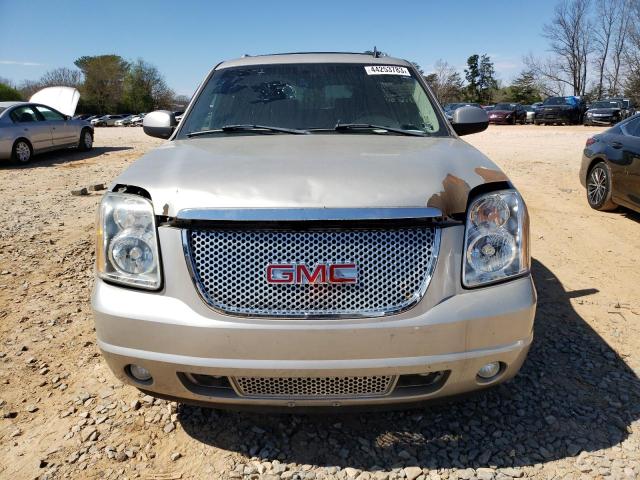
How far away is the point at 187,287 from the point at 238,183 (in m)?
0.44

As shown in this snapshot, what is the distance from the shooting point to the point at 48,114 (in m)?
12.8

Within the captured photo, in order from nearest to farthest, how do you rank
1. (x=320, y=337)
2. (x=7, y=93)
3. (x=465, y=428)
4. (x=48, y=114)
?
(x=320, y=337)
(x=465, y=428)
(x=48, y=114)
(x=7, y=93)

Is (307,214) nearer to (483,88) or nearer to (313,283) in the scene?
(313,283)

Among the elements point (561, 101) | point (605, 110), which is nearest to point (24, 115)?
point (605, 110)

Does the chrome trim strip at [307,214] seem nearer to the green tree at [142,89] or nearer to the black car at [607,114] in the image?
the black car at [607,114]

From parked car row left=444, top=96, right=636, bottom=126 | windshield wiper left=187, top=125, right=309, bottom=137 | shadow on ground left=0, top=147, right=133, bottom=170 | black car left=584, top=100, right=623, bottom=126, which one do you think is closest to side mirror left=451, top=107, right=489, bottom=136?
windshield wiper left=187, top=125, right=309, bottom=137

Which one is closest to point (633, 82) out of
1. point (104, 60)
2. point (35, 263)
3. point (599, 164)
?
point (599, 164)

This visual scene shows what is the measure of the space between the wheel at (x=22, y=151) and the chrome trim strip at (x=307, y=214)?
11.8 meters

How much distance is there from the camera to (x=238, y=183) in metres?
1.92

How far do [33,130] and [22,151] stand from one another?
0.68m

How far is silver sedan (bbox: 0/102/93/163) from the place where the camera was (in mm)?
11281

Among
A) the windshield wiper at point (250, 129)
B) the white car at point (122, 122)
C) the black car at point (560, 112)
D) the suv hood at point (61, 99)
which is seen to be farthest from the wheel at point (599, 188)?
the white car at point (122, 122)

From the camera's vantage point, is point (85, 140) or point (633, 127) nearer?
point (633, 127)

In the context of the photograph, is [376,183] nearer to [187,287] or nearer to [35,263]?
[187,287]
